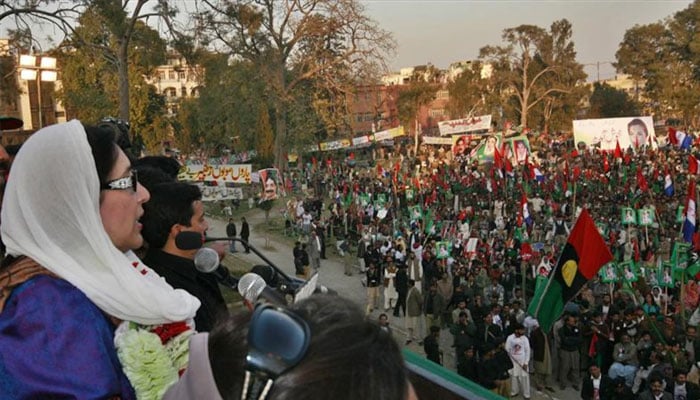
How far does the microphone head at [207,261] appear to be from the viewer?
173 cm

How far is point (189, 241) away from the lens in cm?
201

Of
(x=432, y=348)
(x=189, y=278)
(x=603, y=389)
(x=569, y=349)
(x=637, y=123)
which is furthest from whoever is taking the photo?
(x=637, y=123)

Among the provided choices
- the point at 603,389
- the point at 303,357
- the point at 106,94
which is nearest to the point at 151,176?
the point at 303,357

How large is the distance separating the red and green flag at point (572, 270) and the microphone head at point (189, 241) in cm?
622

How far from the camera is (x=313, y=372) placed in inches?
30.9

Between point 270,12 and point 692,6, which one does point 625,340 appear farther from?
point 692,6

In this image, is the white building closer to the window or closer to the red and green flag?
the red and green flag

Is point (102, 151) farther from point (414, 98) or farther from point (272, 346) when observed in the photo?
point (414, 98)

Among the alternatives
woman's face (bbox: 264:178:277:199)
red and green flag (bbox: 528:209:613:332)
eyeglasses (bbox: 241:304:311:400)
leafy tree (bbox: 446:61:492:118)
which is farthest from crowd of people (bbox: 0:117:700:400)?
leafy tree (bbox: 446:61:492:118)

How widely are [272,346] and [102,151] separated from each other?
937 mm

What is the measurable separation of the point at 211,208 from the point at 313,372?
27402mm

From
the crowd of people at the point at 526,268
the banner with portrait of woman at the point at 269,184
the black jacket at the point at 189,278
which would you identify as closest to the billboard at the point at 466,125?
the crowd of people at the point at 526,268

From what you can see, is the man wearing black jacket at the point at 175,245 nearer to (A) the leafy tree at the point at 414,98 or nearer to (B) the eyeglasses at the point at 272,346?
(B) the eyeglasses at the point at 272,346

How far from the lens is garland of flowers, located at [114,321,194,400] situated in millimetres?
1271
